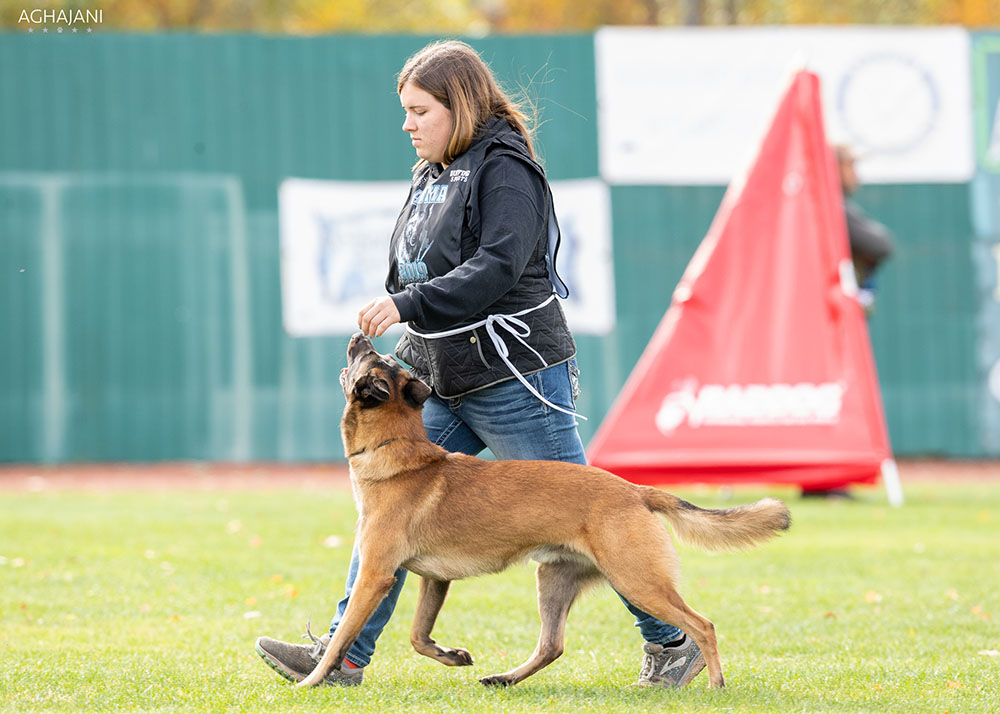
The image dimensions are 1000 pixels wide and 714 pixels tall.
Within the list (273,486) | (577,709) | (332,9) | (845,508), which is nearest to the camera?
(577,709)

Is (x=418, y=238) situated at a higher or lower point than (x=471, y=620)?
higher

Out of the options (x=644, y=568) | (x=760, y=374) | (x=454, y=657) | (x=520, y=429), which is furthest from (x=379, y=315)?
(x=760, y=374)

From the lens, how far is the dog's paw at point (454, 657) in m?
4.93

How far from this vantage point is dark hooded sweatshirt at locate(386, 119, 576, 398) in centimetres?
448

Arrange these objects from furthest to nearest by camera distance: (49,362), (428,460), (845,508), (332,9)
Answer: (332,9) → (49,362) → (845,508) → (428,460)

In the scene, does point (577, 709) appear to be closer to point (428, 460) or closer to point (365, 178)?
point (428, 460)

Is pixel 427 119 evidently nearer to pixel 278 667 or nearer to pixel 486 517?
pixel 486 517

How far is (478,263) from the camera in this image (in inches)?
176

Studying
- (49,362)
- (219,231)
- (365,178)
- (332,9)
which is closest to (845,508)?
(365,178)

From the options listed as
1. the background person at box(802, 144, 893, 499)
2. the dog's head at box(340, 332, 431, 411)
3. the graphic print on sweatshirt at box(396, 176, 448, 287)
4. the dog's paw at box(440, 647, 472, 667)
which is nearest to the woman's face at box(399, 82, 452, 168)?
the graphic print on sweatshirt at box(396, 176, 448, 287)

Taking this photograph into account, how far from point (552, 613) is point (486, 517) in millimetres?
533

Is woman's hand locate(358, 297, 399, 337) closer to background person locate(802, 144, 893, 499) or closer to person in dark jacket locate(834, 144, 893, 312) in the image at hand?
background person locate(802, 144, 893, 499)

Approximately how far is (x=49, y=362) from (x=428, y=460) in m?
10.1

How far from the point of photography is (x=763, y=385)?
34.9ft
